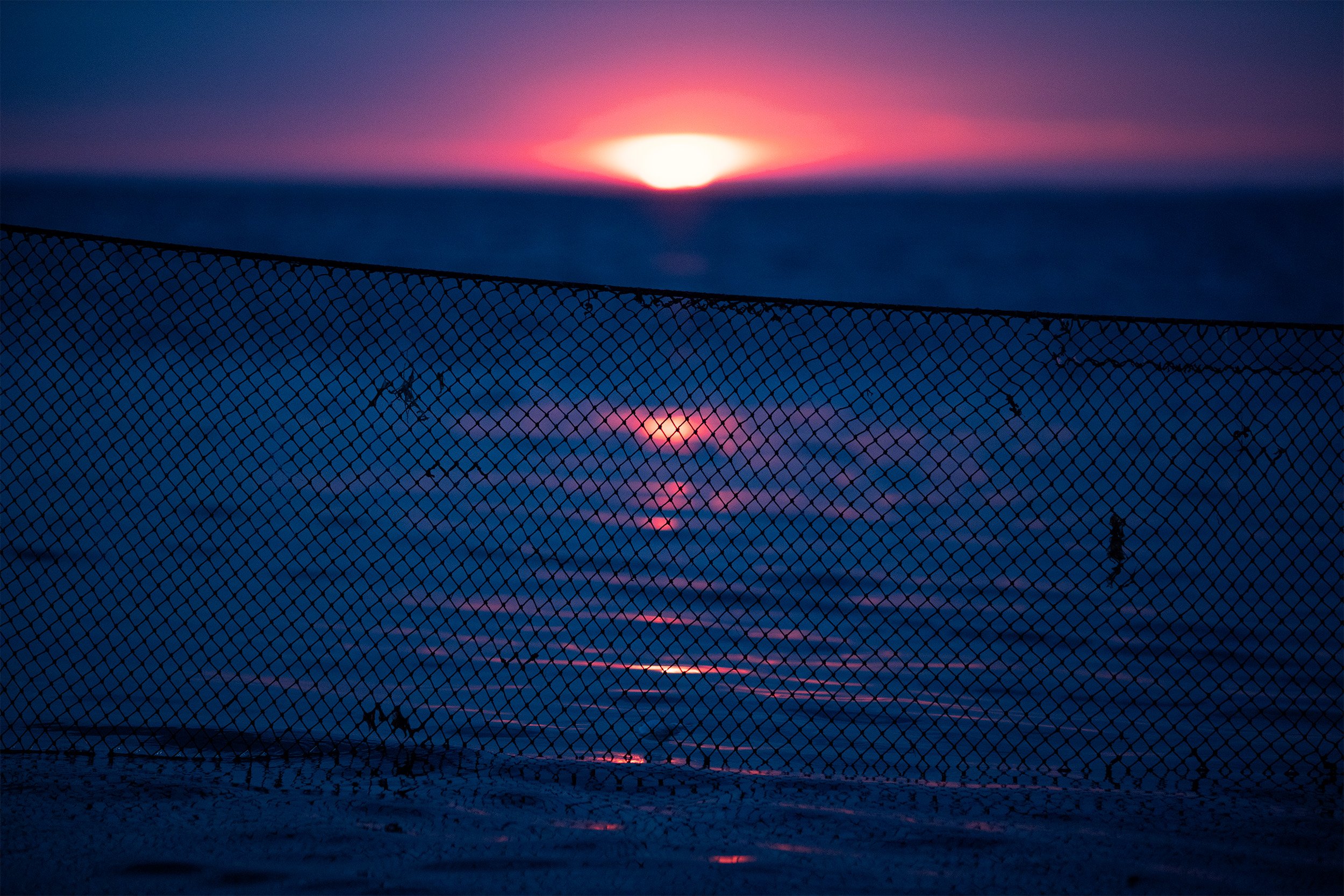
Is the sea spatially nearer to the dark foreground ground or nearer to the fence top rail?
the fence top rail

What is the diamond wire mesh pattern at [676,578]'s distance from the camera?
5.54 metres

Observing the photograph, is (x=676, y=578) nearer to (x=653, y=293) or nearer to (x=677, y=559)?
(x=677, y=559)

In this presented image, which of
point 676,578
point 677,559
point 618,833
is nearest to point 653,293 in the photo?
point 618,833

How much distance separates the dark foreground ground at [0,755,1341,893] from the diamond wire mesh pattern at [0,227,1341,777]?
43 centimetres

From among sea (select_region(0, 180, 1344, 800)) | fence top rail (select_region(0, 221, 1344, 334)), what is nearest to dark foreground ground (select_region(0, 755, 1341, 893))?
sea (select_region(0, 180, 1344, 800))

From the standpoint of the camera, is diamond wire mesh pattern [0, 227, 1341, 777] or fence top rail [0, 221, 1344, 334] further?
diamond wire mesh pattern [0, 227, 1341, 777]

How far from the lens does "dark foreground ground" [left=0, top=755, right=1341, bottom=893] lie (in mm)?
3916

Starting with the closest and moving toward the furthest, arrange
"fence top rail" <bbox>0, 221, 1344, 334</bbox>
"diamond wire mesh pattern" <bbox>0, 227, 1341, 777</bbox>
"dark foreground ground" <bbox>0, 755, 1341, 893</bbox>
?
"dark foreground ground" <bbox>0, 755, 1341, 893</bbox> < "fence top rail" <bbox>0, 221, 1344, 334</bbox> < "diamond wire mesh pattern" <bbox>0, 227, 1341, 777</bbox>

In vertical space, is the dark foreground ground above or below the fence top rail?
below

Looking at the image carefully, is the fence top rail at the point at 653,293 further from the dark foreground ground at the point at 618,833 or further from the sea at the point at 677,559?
the dark foreground ground at the point at 618,833

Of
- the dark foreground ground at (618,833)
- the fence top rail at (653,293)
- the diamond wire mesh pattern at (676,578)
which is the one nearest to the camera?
the dark foreground ground at (618,833)

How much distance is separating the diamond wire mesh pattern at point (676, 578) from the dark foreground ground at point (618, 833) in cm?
43

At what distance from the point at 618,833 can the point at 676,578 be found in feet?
12.6

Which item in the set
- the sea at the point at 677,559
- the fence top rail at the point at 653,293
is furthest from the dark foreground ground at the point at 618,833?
the fence top rail at the point at 653,293
